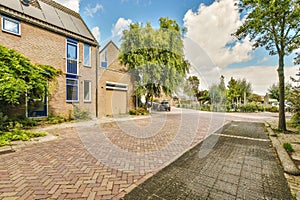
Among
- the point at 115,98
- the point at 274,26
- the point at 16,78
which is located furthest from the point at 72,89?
the point at 274,26

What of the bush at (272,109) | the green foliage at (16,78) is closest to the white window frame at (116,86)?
the green foliage at (16,78)

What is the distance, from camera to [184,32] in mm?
14453

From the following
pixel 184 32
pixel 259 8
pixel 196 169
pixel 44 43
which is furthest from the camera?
pixel 184 32

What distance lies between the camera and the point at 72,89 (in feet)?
34.6

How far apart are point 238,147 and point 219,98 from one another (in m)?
21.3

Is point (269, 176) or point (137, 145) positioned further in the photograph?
point (137, 145)

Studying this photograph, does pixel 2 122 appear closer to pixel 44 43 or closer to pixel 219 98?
pixel 44 43

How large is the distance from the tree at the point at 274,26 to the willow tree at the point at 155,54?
6089 millimetres

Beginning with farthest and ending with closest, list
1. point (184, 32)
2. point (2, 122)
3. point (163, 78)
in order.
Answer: point (184, 32)
point (163, 78)
point (2, 122)

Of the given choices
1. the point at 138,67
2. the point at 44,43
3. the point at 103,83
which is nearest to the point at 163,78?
the point at 138,67

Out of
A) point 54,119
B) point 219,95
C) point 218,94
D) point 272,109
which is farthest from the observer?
point 272,109

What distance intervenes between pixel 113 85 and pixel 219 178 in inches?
460

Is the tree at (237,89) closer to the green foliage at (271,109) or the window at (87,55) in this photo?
the green foliage at (271,109)

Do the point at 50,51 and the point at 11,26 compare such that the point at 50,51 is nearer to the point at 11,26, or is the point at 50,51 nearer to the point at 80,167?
the point at 11,26
